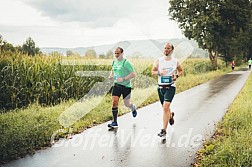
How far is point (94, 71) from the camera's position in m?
13.2

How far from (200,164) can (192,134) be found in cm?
203

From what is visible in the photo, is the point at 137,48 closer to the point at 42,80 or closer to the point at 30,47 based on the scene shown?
Answer: the point at 30,47

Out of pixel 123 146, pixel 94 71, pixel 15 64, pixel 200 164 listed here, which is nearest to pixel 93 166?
pixel 123 146

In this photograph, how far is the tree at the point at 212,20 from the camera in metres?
32.8

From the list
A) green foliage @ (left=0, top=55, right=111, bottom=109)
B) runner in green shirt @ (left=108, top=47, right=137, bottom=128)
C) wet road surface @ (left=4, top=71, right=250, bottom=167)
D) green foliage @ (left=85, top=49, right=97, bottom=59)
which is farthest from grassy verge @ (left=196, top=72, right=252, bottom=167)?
green foliage @ (left=85, top=49, right=97, bottom=59)

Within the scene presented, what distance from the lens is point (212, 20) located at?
32.1 metres

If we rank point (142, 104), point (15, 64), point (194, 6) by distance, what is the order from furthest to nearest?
point (194, 6), point (142, 104), point (15, 64)

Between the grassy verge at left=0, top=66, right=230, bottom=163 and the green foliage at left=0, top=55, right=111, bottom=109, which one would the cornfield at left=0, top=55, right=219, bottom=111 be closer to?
the green foliage at left=0, top=55, right=111, bottom=109

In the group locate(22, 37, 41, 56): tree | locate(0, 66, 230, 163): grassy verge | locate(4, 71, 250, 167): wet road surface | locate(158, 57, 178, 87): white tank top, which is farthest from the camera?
locate(22, 37, 41, 56): tree

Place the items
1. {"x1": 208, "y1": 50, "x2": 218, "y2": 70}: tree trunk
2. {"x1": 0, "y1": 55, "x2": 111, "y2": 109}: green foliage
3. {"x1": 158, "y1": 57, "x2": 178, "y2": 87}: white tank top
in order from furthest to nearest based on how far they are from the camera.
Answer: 1. {"x1": 208, "y1": 50, "x2": 218, "y2": 70}: tree trunk
2. {"x1": 0, "y1": 55, "x2": 111, "y2": 109}: green foliage
3. {"x1": 158, "y1": 57, "x2": 178, "y2": 87}: white tank top

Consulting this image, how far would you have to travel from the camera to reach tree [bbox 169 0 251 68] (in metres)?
32.8

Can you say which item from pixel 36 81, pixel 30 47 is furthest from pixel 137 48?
pixel 36 81

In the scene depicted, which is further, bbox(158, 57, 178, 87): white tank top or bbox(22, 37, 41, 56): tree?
bbox(22, 37, 41, 56): tree

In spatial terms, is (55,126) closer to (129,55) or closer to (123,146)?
(123,146)
